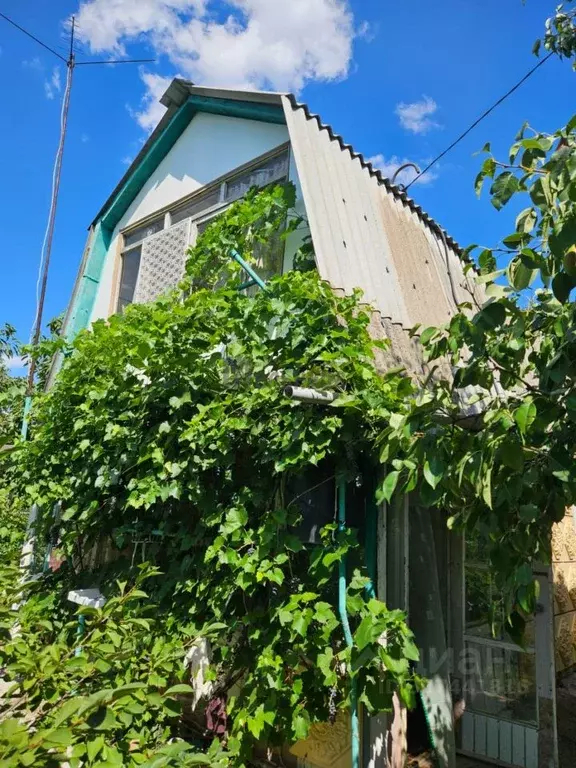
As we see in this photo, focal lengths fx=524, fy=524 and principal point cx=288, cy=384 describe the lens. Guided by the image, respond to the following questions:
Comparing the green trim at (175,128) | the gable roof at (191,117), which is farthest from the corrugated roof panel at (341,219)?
the green trim at (175,128)

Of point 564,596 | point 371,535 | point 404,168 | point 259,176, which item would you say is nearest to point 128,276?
point 259,176

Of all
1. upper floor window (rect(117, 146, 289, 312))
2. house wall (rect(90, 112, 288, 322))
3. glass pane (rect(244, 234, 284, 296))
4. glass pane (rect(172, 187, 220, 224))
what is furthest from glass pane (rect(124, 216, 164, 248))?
glass pane (rect(244, 234, 284, 296))

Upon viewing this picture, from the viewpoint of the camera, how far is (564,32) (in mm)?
3664

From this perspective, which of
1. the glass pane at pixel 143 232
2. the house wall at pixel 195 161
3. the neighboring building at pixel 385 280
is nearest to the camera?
the neighboring building at pixel 385 280

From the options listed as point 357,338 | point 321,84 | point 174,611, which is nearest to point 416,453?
point 357,338

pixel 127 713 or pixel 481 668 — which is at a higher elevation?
pixel 127 713

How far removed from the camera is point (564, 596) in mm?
5742

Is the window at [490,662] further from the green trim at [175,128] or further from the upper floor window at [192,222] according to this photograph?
the green trim at [175,128]

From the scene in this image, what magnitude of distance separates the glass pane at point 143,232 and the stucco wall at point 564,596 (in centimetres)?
561

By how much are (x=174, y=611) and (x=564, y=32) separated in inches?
187

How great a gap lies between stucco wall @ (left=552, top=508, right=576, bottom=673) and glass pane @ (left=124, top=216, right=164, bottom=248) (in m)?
5.61

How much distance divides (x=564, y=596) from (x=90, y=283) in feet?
21.9

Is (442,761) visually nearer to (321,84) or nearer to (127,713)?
(127,713)

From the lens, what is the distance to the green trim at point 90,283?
21.6 ft
